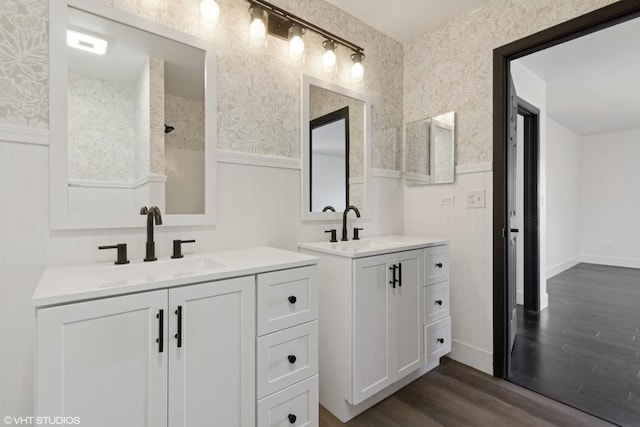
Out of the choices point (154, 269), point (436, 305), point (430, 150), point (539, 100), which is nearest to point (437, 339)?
point (436, 305)

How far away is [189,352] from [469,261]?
77.5 inches

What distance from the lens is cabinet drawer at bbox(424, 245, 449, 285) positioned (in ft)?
6.41

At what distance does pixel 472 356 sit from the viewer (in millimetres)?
2156

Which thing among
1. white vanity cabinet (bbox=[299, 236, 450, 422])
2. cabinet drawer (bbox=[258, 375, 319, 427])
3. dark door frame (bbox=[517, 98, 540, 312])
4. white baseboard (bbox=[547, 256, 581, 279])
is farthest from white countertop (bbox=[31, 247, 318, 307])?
white baseboard (bbox=[547, 256, 581, 279])

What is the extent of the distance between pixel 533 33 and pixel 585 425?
2246 mm

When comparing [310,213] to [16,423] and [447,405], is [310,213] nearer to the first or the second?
[447,405]

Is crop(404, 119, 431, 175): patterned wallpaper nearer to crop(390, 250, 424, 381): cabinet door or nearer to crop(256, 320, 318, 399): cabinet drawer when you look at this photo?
crop(390, 250, 424, 381): cabinet door

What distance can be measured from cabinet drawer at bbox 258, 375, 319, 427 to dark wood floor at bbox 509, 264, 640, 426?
1.45m

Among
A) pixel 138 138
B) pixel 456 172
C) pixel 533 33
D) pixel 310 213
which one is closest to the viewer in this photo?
pixel 138 138

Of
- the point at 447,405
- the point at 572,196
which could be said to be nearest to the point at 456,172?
the point at 447,405

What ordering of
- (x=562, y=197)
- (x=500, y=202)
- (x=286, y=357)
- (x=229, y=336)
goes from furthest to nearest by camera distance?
(x=562, y=197)
(x=500, y=202)
(x=286, y=357)
(x=229, y=336)

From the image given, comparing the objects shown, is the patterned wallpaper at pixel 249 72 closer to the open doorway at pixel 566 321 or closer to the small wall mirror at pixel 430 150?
the small wall mirror at pixel 430 150

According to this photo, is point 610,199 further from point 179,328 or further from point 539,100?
point 179,328

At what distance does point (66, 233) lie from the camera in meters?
1.24
